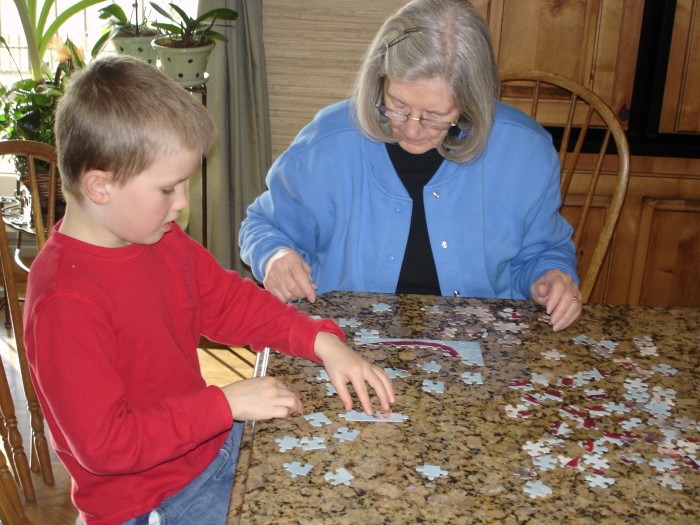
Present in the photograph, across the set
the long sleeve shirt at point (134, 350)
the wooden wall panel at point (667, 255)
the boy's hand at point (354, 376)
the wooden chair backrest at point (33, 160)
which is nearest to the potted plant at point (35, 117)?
the wooden chair backrest at point (33, 160)

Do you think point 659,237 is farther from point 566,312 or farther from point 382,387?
point 382,387

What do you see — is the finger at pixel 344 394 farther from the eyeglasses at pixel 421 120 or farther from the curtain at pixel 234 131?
the curtain at pixel 234 131

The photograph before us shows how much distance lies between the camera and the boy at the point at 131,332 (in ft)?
3.86

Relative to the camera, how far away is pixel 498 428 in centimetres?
117

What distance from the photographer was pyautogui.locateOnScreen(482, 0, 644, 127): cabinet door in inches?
107

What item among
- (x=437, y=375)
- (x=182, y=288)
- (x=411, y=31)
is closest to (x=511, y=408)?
(x=437, y=375)

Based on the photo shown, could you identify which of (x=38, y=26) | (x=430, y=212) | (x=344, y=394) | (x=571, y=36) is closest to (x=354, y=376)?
(x=344, y=394)

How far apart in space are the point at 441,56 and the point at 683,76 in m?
1.47

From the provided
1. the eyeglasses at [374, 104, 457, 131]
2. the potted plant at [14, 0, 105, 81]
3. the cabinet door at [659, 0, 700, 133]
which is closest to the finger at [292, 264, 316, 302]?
the eyeglasses at [374, 104, 457, 131]

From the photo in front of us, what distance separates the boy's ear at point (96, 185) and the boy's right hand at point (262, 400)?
36cm

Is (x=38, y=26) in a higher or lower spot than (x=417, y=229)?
higher

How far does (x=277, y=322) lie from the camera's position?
1.44m

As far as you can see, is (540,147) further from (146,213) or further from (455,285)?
(146,213)

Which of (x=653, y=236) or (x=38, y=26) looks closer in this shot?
(x=653, y=236)
